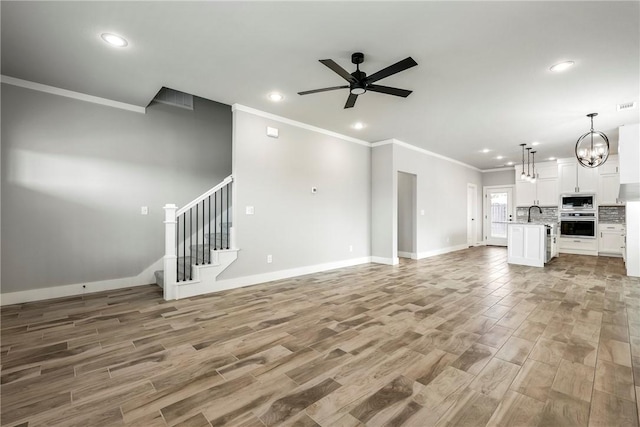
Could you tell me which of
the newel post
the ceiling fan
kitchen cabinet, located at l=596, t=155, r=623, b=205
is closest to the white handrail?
the newel post

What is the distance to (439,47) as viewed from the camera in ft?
9.12

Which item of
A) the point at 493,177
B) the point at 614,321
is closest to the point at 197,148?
the point at 614,321

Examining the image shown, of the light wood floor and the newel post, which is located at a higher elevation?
the newel post

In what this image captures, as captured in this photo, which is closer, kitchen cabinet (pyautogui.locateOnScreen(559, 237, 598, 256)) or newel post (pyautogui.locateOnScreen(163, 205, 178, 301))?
newel post (pyautogui.locateOnScreen(163, 205, 178, 301))

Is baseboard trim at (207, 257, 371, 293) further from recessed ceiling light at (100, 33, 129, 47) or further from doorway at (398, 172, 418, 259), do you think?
recessed ceiling light at (100, 33, 129, 47)

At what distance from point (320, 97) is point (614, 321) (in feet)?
14.0

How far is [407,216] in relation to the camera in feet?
23.7

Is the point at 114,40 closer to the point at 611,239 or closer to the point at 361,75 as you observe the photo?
the point at 361,75

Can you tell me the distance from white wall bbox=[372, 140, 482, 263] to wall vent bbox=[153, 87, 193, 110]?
3.97 metres

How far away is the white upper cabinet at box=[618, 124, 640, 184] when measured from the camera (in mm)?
2559

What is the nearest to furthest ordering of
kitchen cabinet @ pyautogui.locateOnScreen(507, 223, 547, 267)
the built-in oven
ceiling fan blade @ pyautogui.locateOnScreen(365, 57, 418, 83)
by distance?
1. ceiling fan blade @ pyautogui.locateOnScreen(365, 57, 418, 83)
2. kitchen cabinet @ pyautogui.locateOnScreen(507, 223, 547, 267)
3. the built-in oven

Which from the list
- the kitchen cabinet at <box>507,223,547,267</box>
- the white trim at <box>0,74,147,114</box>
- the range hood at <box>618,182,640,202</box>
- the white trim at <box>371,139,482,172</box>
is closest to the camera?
the range hood at <box>618,182,640,202</box>

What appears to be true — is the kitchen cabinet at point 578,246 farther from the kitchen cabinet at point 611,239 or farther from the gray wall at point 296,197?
the gray wall at point 296,197

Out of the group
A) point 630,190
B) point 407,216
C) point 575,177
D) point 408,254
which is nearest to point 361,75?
point 630,190
